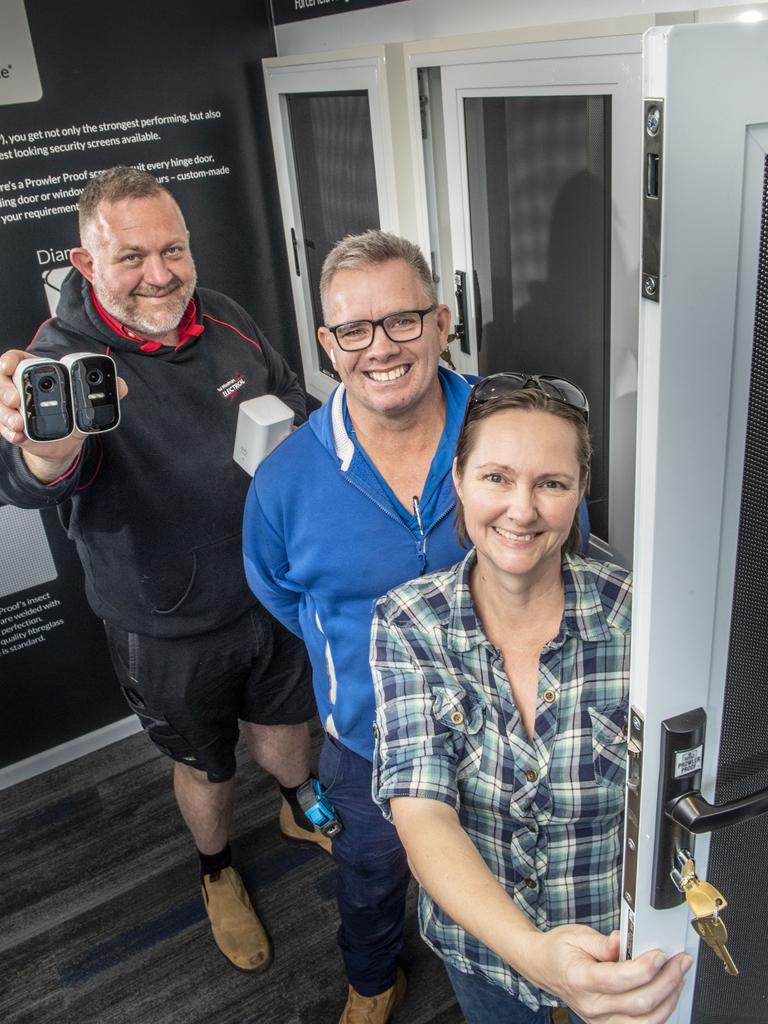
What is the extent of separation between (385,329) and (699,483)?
856 millimetres

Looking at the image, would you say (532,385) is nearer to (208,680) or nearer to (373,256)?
(373,256)

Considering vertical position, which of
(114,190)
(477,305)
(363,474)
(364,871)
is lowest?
(364,871)

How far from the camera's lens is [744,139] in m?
0.68

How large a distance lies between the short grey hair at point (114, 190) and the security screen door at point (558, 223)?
715 millimetres

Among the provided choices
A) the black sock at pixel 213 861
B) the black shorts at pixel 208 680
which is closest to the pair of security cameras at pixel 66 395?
the black shorts at pixel 208 680

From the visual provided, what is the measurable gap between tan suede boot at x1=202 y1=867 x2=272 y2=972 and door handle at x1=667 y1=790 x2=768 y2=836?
1644 millimetres

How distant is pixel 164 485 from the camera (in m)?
1.98

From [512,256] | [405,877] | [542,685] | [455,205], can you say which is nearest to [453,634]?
[542,685]

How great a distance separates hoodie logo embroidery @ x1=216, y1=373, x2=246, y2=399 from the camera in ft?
6.80

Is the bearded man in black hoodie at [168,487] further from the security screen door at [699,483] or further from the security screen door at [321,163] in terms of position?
the security screen door at [699,483]

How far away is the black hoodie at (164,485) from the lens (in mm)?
1945

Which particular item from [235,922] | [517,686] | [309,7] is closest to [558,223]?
[517,686]

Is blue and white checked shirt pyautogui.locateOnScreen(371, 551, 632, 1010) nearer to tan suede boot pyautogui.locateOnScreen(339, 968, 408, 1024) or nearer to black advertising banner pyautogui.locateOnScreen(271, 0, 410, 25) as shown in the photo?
tan suede boot pyautogui.locateOnScreen(339, 968, 408, 1024)

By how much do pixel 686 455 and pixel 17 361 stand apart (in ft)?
4.05
